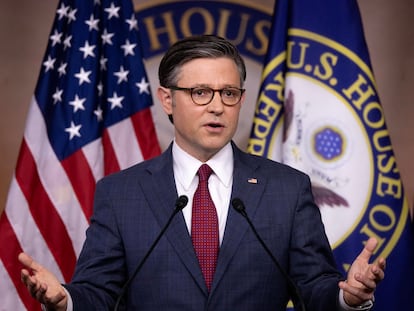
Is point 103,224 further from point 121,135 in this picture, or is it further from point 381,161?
point 381,161

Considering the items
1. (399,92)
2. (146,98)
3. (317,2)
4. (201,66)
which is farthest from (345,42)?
(201,66)

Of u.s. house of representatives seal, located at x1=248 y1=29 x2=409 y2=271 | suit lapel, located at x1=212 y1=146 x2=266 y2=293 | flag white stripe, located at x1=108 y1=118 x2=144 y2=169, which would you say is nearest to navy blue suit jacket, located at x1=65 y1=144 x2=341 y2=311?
suit lapel, located at x1=212 y1=146 x2=266 y2=293

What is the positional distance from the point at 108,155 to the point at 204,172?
4.39 ft

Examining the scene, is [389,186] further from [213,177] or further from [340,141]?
[213,177]

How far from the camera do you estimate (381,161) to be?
11.2 ft

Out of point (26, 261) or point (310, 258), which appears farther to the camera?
point (310, 258)

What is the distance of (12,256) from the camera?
11.0 ft

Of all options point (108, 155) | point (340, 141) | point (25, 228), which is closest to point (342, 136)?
point (340, 141)

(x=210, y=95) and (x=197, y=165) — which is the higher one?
(x=210, y=95)

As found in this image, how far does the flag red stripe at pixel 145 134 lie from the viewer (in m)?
3.52

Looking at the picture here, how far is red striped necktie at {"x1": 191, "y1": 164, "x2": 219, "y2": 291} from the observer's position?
2100 mm

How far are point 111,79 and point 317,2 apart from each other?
1.04 meters

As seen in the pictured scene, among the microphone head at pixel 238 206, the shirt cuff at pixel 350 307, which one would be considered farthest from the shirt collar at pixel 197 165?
the shirt cuff at pixel 350 307

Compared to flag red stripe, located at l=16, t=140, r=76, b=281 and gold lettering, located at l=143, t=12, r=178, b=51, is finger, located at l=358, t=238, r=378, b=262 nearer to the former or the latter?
flag red stripe, located at l=16, t=140, r=76, b=281
